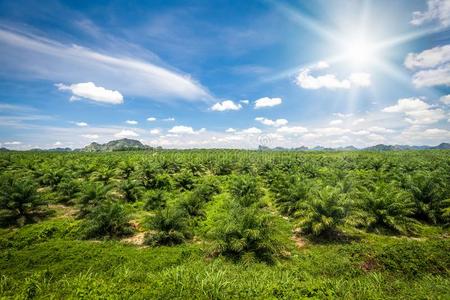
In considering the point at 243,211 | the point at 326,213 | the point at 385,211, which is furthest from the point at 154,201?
the point at 385,211

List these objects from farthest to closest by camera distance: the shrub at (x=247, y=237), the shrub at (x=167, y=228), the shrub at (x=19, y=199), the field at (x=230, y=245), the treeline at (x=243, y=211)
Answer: the shrub at (x=19, y=199) < the shrub at (x=167, y=228) < the treeline at (x=243, y=211) < the shrub at (x=247, y=237) < the field at (x=230, y=245)

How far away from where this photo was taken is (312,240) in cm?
1527

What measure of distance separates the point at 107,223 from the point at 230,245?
348 inches

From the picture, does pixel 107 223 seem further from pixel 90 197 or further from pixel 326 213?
pixel 326 213

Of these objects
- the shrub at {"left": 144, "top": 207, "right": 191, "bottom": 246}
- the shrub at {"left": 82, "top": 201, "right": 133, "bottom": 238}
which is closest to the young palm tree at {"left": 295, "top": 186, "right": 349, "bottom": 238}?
the shrub at {"left": 144, "top": 207, "right": 191, "bottom": 246}

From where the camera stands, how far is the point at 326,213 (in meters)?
15.1

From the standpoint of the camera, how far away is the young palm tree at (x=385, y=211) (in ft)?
52.6

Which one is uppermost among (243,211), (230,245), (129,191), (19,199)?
(243,211)

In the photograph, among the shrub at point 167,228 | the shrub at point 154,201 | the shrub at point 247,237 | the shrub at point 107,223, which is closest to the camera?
the shrub at point 247,237

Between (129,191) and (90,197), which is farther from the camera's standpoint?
(129,191)

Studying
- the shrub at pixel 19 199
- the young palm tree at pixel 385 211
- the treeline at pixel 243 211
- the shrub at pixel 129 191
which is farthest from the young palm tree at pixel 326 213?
the shrub at pixel 19 199

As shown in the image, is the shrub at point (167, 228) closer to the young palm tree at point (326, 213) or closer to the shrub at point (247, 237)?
the shrub at point (247, 237)

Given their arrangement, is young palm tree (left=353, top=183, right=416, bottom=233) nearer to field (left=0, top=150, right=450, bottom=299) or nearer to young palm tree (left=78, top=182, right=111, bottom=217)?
field (left=0, top=150, right=450, bottom=299)

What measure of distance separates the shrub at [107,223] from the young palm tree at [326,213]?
11820 mm
